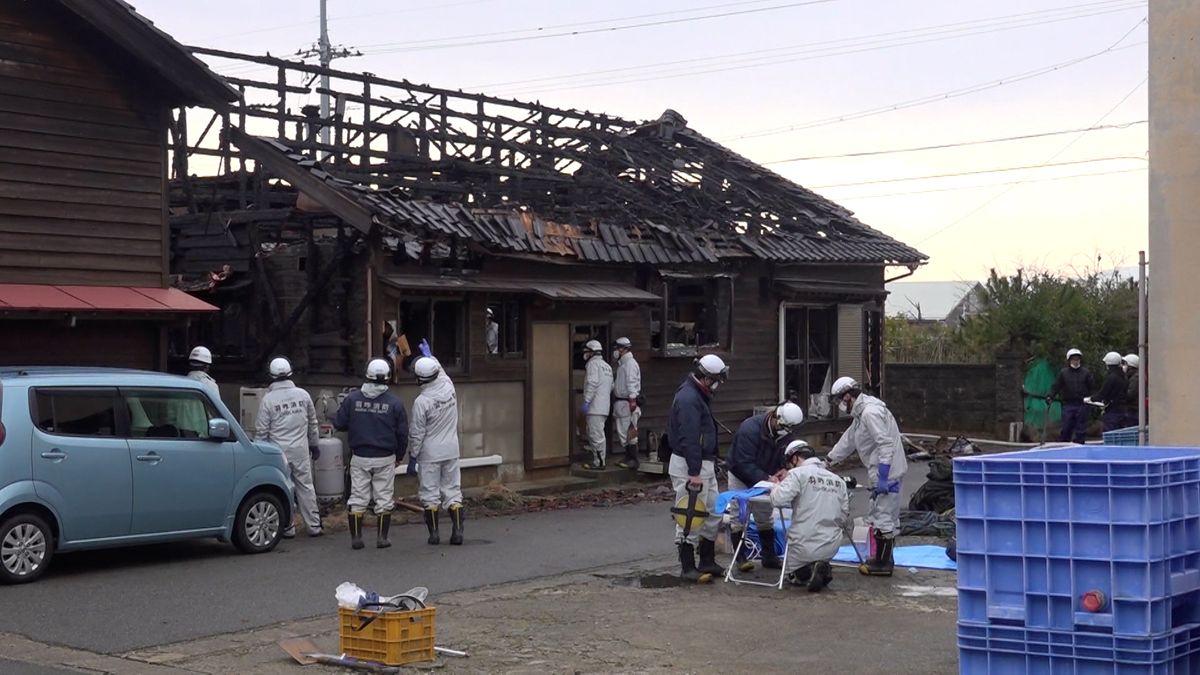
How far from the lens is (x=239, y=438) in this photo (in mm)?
13195

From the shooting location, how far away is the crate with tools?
859 cm

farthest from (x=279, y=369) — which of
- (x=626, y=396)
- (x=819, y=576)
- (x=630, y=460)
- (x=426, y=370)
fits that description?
(x=630, y=460)

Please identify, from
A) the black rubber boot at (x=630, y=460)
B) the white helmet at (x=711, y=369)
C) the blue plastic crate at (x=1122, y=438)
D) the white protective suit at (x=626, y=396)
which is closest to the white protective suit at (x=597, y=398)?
the white protective suit at (x=626, y=396)

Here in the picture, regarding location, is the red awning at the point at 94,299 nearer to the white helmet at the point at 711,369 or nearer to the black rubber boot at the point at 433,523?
the black rubber boot at the point at 433,523

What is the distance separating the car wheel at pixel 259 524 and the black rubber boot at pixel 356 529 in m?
0.69

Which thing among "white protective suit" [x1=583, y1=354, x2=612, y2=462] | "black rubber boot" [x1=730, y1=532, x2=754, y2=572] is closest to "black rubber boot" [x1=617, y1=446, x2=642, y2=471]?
"white protective suit" [x1=583, y1=354, x2=612, y2=462]

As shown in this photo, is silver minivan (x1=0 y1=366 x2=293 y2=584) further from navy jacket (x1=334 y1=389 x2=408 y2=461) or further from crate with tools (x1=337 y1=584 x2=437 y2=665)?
crate with tools (x1=337 y1=584 x2=437 y2=665)

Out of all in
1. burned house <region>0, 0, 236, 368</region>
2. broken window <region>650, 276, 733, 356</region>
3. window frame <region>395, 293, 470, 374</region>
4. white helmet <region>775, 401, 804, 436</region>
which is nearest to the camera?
white helmet <region>775, 401, 804, 436</region>

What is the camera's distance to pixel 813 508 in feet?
37.3

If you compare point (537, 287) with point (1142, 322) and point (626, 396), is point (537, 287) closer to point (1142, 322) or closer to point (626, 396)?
point (626, 396)

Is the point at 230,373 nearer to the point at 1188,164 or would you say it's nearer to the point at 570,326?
the point at 570,326

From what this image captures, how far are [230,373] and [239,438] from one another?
630 centimetres

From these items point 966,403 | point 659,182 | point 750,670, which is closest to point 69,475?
point 750,670

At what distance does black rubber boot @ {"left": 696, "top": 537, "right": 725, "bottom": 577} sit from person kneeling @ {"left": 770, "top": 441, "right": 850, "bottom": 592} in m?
0.78
